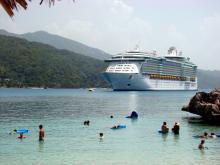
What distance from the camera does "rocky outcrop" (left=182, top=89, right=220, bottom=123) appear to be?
43.7 metres

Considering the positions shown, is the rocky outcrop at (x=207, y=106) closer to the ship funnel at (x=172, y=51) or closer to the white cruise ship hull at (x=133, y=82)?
the white cruise ship hull at (x=133, y=82)

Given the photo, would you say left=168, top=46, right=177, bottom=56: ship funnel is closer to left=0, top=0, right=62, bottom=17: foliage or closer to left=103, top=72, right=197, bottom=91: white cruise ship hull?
left=103, top=72, right=197, bottom=91: white cruise ship hull

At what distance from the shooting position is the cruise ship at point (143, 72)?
14288cm

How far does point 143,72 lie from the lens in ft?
484

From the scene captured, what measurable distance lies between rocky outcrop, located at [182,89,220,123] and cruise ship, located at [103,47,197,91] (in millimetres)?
91302

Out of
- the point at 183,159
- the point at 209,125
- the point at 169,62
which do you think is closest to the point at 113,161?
the point at 183,159

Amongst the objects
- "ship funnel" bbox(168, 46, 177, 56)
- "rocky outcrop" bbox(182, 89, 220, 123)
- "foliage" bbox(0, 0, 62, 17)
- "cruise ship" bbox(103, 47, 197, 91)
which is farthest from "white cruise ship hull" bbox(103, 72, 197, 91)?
"foliage" bbox(0, 0, 62, 17)

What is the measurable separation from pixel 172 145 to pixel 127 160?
20.4 ft

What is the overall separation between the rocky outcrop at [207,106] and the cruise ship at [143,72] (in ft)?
300

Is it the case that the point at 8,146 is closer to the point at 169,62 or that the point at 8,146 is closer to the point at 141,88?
the point at 141,88

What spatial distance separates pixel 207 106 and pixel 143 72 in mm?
102076

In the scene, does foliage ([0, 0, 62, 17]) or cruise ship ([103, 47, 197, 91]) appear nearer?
foliage ([0, 0, 62, 17])

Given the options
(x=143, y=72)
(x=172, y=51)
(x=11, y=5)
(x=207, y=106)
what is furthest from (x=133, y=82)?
(x=11, y=5)

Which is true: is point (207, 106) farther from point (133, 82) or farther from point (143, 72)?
point (143, 72)
